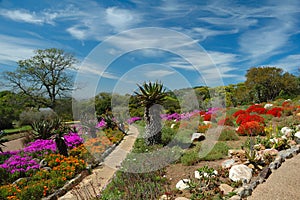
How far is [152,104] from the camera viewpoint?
8961 mm

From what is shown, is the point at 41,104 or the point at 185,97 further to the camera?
the point at 41,104

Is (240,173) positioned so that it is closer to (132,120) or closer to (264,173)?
(264,173)

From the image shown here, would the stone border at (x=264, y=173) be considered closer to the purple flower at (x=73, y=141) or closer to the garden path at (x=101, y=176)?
the garden path at (x=101, y=176)

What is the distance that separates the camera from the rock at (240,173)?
15.7 ft

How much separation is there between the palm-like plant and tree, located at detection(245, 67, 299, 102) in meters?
23.4

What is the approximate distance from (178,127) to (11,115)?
64.4ft

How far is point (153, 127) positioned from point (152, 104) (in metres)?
0.88

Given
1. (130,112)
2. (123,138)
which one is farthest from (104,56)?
(130,112)

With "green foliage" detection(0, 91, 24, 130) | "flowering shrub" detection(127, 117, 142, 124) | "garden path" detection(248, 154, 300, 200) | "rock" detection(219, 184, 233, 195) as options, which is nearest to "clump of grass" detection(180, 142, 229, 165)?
"garden path" detection(248, 154, 300, 200)

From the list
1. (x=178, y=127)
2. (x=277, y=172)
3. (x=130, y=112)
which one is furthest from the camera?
(x=130, y=112)

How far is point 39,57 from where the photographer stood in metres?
26.6

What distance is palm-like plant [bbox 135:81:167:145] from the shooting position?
8812 millimetres

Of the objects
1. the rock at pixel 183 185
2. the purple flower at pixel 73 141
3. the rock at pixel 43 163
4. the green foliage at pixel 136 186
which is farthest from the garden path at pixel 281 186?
the purple flower at pixel 73 141

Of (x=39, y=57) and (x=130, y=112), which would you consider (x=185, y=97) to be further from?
(x=39, y=57)
